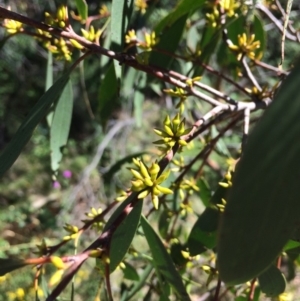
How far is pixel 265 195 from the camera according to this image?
0.33 metres

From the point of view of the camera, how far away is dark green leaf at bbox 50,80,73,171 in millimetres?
943

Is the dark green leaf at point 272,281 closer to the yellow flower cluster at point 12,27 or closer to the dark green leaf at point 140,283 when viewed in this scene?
the dark green leaf at point 140,283

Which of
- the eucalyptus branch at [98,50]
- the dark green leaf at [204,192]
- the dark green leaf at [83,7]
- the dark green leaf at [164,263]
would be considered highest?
the dark green leaf at [83,7]

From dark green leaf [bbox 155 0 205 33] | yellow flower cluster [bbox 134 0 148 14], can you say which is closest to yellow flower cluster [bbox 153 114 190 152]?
dark green leaf [bbox 155 0 205 33]

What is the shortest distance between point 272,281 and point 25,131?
0.41 m

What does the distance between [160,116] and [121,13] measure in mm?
2301

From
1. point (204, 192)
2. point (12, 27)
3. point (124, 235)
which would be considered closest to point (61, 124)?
point (12, 27)

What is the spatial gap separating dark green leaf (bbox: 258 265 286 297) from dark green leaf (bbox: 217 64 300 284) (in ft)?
0.89

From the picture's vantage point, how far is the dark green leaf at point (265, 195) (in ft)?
0.98

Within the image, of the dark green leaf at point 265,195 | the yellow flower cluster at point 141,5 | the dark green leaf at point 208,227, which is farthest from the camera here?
the yellow flower cluster at point 141,5

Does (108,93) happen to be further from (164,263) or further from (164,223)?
(164,263)

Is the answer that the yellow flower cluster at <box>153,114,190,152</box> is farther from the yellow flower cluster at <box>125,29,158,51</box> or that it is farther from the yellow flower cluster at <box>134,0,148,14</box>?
the yellow flower cluster at <box>134,0,148,14</box>

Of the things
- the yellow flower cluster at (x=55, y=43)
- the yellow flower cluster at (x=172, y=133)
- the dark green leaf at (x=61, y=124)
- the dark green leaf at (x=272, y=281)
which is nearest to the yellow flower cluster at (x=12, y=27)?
the yellow flower cluster at (x=55, y=43)

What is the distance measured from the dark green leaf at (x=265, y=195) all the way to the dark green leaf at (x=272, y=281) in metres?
0.27
